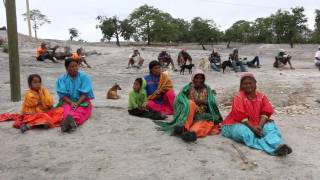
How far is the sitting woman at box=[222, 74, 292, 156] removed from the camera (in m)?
6.31

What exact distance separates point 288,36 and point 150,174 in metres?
37.5

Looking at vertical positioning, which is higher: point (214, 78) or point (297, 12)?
point (297, 12)

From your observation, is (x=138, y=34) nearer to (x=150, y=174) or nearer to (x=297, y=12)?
(x=297, y=12)

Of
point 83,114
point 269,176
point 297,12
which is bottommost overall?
point 269,176

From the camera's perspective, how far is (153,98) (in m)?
8.29

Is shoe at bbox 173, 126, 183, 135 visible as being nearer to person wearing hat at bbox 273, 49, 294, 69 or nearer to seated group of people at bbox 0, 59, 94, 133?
seated group of people at bbox 0, 59, 94, 133

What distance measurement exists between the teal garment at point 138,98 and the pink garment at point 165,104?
0.50 ft

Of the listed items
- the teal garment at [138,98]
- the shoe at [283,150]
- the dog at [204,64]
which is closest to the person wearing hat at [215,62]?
the dog at [204,64]

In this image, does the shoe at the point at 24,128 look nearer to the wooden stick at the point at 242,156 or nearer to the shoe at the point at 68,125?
the shoe at the point at 68,125

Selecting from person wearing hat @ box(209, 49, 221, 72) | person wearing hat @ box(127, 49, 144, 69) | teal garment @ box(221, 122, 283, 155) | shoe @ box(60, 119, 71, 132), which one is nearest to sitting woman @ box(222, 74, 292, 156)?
teal garment @ box(221, 122, 283, 155)

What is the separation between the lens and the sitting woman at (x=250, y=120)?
6.31 meters

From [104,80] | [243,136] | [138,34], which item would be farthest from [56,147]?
[138,34]

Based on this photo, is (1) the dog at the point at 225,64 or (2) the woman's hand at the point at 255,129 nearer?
(2) the woman's hand at the point at 255,129

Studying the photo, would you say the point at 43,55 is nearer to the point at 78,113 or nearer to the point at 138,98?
the point at 138,98
